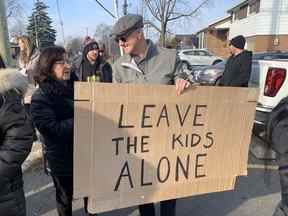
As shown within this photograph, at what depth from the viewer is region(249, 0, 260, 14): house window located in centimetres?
3369

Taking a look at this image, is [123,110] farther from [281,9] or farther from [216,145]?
[281,9]

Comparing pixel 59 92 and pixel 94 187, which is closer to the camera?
pixel 94 187

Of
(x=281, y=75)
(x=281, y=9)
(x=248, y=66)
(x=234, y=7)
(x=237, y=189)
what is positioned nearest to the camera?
(x=237, y=189)

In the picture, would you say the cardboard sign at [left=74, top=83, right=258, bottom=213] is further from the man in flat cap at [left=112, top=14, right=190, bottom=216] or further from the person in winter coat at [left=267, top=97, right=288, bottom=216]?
the person in winter coat at [left=267, top=97, right=288, bottom=216]

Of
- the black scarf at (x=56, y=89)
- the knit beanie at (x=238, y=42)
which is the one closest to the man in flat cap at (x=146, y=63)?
the black scarf at (x=56, y=89)

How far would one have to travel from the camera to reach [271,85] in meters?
5.66

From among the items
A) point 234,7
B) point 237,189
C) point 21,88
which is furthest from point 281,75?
point 234,7

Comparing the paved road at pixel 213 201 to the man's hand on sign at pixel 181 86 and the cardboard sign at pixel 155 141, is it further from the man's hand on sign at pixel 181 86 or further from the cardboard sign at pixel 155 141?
the man's hand on sign at pixel 181 86

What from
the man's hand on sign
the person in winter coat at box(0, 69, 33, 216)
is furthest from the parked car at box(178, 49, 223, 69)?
the person in winter coat at box(0, 69, 33, 216)

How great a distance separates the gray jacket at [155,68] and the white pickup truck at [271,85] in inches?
118

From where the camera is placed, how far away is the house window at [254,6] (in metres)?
33.7

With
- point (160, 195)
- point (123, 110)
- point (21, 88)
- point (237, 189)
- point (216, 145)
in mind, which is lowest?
point (237, 189)

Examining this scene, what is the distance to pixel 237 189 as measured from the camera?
433 centimetres

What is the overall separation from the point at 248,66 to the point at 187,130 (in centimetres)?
362
